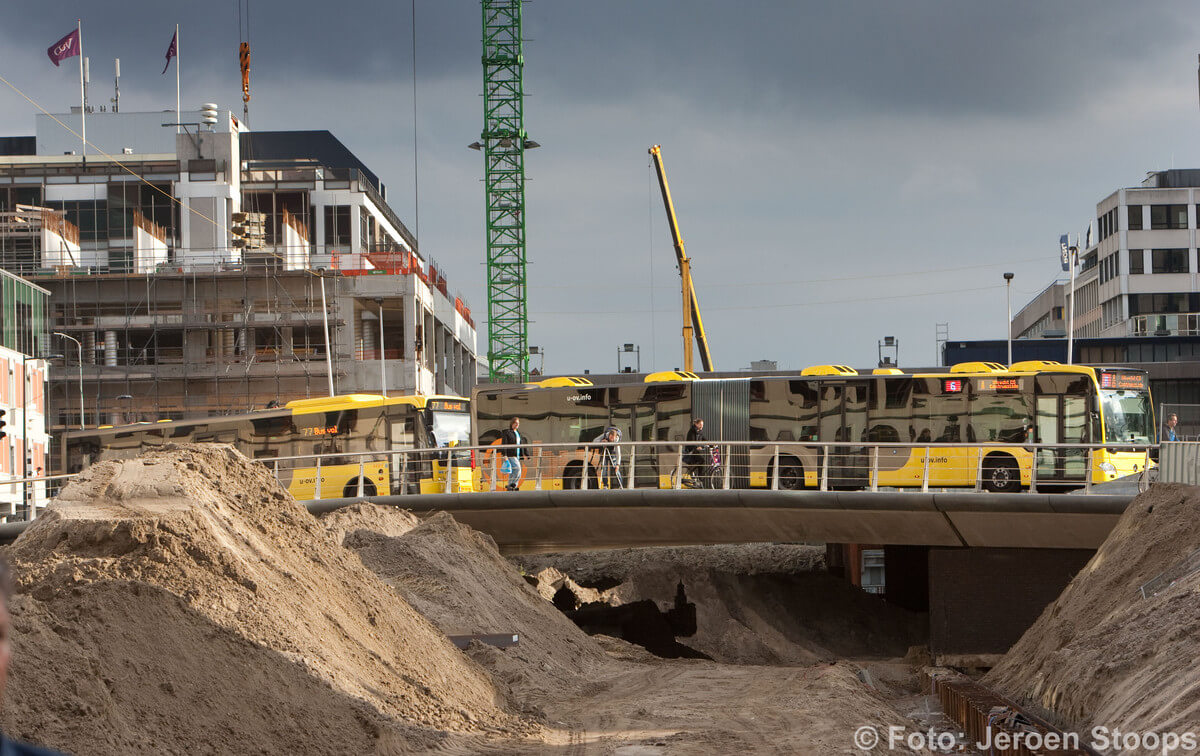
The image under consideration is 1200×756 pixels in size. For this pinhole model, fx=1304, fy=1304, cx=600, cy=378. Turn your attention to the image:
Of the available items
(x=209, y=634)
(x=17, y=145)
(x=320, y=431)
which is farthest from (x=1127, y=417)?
(x=17, y=145)

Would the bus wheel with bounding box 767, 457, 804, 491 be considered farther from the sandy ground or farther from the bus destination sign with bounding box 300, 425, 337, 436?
the bus destination sign with bounding box 300, 425, 337, 436

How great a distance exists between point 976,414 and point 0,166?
212 ft

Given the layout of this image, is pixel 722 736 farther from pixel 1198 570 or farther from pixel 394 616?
pixel 1198 570

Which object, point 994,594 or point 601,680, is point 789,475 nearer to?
point 994,594

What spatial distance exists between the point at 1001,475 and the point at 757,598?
24.5 feet

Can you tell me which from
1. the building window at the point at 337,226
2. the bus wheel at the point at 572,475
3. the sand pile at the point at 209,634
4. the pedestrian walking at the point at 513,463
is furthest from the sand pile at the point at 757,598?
the building window at the point at 337,226

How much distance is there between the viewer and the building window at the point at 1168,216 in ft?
280

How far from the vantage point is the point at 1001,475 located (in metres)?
28.9

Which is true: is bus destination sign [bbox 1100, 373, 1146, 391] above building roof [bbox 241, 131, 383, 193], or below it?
below

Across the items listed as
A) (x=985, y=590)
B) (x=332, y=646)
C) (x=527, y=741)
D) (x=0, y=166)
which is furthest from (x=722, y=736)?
(x=0, y=166)

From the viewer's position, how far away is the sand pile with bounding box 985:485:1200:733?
1271cm

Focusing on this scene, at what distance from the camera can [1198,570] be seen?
15.8m

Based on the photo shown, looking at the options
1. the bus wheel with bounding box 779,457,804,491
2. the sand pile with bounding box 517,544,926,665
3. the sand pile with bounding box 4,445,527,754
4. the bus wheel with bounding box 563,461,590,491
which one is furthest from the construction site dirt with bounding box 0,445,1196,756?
the bus wheel with bounding box 779,457,804,491

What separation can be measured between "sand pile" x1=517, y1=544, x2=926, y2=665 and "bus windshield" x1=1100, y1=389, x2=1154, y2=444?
6.52 m
